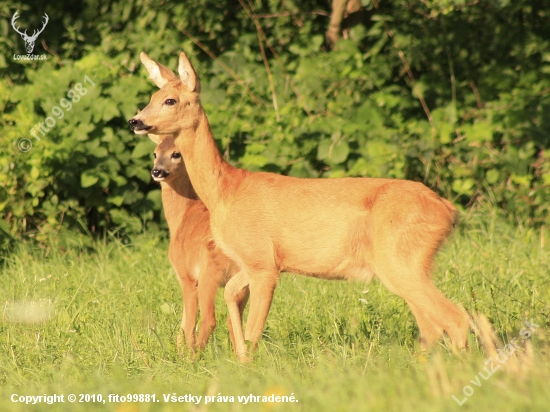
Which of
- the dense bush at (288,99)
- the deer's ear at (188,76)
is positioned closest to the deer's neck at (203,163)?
the deer's ear at (188,76)

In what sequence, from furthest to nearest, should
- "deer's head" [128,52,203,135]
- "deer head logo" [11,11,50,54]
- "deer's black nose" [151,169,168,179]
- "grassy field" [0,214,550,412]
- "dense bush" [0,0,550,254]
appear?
1. "deer head logo" [11,11,50,54]
2. "dense bush" [0,0,550,254]
3. "deer's black nose" [151,169,168,179]
4. "deer's head" [128,52,203,135]
5. "grassy field" [0,214,550,412]

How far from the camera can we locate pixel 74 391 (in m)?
4.13

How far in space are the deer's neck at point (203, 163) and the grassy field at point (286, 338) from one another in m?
0.96

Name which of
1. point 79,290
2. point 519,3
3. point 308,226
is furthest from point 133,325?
point 519,3

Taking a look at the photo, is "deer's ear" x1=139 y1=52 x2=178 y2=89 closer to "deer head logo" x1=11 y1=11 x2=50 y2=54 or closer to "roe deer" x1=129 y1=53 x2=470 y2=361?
"roe deer" x1=129 y1=53 x2=470 y2=361

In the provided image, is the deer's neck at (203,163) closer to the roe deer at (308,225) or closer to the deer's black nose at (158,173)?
the roe deer at (308,225)

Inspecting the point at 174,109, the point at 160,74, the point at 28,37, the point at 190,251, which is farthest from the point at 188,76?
the point at 28,37

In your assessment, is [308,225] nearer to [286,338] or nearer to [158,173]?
[286,338]

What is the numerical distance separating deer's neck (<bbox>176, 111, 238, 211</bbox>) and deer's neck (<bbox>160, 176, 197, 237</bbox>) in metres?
0.97

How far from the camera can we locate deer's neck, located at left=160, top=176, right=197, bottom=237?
659cm

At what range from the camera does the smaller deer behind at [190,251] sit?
5770 mm

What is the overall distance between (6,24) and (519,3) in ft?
16.9

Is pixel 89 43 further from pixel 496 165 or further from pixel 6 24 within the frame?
pixel 496 165

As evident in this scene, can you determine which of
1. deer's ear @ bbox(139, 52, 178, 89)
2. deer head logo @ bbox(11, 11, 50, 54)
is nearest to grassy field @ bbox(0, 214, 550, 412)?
deer's ear @ bbox(139, 52, 178, 89)
